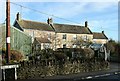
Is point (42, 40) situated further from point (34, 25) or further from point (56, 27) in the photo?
point (56, 27)

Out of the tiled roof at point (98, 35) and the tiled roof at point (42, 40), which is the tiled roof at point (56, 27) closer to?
the tiled roof at point (42, 40)

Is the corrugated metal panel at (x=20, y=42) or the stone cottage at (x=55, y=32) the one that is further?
the stone cottage at (x=55, y=32)

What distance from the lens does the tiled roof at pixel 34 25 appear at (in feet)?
185

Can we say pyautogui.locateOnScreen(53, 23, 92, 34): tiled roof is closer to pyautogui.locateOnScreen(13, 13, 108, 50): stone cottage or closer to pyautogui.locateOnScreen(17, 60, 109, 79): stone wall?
pyautogui.locateOnScreen(13, 13, 108, 50): stone cottage

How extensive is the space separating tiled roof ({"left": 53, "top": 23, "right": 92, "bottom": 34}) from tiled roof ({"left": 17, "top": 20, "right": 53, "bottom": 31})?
303 cm

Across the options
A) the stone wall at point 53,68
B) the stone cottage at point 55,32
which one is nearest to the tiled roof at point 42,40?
the stone cottage at point 55,32

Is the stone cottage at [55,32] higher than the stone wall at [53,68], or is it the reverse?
the stone cottage at [55,32]

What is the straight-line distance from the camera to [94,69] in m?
27.5

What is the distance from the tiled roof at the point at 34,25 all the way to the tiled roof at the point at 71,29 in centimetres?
303

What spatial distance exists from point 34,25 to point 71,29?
12.2 metres

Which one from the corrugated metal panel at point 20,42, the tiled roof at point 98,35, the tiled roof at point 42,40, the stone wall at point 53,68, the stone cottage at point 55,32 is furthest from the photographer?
the tiled roof at point 98,35

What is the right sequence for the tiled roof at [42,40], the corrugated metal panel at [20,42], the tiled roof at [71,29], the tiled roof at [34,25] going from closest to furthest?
the corrugated metal panel at [20,42] → the tiled roof at [42,40] → the tiled roof at [34,25] → the tiled roof at [71,29]

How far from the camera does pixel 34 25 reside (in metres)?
59.0

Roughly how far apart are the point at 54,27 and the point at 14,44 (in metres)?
32.0
